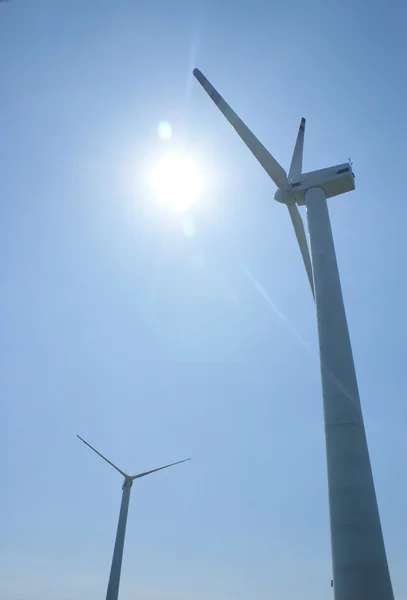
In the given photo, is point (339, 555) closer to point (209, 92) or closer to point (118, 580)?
point (209, 92)

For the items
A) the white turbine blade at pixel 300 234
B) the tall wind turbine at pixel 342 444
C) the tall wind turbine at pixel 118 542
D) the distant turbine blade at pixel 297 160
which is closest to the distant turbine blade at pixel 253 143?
the distant turbine blade at pixel 297 160

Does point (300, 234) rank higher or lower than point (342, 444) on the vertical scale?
higher

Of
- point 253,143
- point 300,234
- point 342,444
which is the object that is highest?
point 253,143

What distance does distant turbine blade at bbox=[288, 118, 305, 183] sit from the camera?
2923cm

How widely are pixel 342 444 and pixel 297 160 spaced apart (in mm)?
22160

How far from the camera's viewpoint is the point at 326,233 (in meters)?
22.8

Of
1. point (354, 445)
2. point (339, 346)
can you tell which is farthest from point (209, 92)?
point (354, 445)

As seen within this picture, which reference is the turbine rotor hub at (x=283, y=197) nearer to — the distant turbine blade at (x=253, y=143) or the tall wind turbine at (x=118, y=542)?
the distant turbine blade at (x=253, y=143)

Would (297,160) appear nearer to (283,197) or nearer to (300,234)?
(283,197)

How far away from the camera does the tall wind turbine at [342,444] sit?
13.9 metres

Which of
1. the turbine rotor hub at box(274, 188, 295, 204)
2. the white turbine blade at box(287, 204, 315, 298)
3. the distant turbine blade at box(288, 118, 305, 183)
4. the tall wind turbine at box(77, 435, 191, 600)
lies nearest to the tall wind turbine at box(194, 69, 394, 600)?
the turbine rotor hub at box(274, 188, 295, 204)

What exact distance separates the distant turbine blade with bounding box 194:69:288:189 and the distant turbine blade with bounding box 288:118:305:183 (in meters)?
0.91

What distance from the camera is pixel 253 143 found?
2973 cm

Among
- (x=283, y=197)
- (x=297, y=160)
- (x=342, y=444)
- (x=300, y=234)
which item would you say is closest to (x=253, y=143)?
(x=297, y=160)
